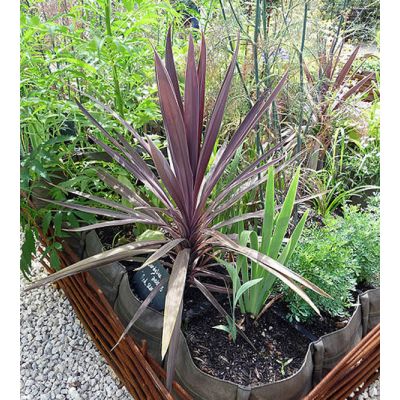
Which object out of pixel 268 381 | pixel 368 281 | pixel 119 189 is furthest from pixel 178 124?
pixel 368 281

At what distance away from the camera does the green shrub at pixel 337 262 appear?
141 cm

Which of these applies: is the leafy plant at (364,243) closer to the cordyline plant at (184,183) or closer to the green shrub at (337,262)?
the green shrub at (337,262)

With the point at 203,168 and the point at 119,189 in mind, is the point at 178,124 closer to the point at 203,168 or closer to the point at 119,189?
the point at 203,168

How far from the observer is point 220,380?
116 centimetres

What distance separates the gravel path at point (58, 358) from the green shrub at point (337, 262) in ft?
2.37

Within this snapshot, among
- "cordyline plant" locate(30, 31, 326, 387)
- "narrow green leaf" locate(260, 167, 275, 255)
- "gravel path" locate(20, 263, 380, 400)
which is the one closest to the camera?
"cordyline plant" locate(30, 31, 326, 387)

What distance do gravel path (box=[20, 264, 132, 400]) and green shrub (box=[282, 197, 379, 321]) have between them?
722mm

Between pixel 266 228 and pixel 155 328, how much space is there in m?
0.43

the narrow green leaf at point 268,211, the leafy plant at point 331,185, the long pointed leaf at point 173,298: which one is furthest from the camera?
the leafy plant at point 331,185

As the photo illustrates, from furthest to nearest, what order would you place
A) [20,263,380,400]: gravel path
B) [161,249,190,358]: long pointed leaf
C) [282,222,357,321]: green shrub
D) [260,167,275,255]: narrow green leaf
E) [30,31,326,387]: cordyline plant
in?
[20,263,380,400]: gravel path, [282,222,357,321]: green shrub, [260,167,275,255]: narrow green leaf, [30,31,326,387]: cordyline plant, [161,249,190,358]: long pointed leaf

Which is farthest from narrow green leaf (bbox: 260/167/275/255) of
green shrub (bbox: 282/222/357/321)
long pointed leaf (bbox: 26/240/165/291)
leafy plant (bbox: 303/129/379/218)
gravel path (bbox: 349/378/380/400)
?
gravel path (bbox: 349/378/380/400)

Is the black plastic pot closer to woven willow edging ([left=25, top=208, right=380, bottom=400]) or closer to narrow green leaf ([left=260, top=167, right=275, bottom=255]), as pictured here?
woven willow edging ([left=25, top=208, right=380, bottom=400])

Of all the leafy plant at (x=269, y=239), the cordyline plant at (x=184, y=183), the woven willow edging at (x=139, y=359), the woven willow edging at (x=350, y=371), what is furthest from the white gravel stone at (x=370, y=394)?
the cordyline plant at (x=184, y=183)

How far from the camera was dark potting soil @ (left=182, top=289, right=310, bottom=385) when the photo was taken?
1.27 metres
